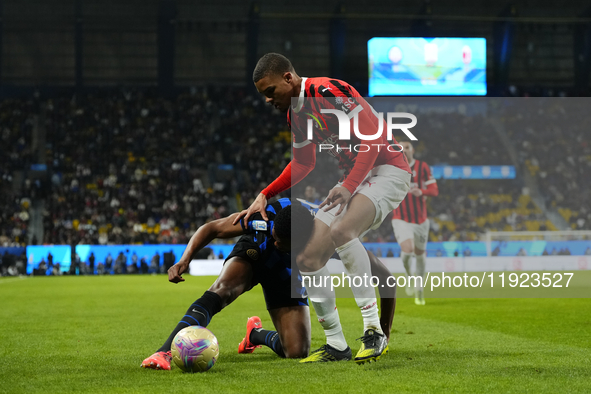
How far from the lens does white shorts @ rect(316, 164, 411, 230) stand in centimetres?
→ 502

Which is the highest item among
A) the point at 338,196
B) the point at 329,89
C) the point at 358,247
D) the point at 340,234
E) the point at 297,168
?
the point at 329,89

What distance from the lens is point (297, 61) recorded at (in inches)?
1415

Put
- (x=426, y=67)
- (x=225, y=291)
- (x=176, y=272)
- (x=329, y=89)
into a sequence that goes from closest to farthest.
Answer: (x=176, y=272), (x=329, y=89), (x=225, y=291), (x=426, y=67)

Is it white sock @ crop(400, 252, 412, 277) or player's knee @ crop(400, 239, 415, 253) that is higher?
player's knee @ crop(400, 239, 415, 253)

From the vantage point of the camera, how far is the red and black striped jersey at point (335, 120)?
484cm

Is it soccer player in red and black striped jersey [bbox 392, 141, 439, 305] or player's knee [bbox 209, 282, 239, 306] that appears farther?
soccer player in red and black striped jersey [bbox 392, 141, 439, 305]

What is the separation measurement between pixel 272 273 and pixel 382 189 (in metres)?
1.16

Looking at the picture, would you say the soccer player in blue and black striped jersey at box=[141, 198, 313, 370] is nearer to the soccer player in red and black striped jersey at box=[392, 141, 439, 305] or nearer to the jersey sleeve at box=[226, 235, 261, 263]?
the jersey sleeve at box=[226, 235, 261, 263]

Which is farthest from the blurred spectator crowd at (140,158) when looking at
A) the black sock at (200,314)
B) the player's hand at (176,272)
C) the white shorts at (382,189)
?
the player's hand at (176,272)

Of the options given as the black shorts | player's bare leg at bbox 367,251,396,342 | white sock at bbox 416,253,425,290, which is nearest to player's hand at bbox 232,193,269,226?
the black shorts

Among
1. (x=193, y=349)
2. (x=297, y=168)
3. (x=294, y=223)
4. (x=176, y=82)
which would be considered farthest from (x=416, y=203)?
(x=176, y=82)

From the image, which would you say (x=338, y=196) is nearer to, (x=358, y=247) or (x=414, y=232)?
(x=358, y=247)

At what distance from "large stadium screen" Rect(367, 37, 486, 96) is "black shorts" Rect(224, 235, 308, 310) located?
23.4 meters

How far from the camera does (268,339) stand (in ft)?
18.4
